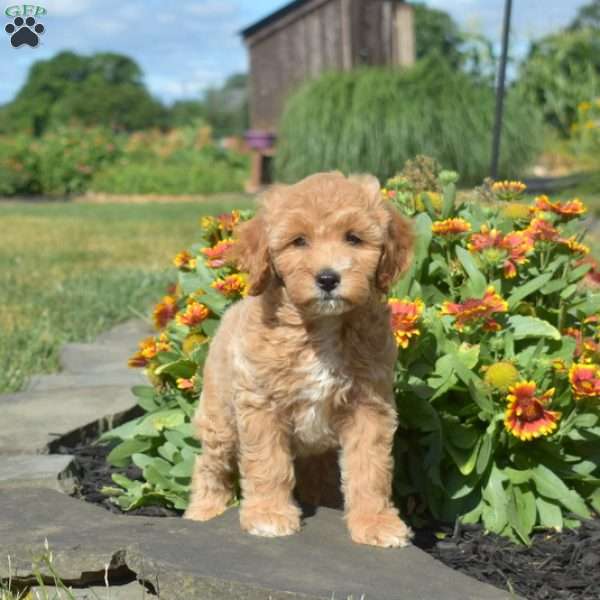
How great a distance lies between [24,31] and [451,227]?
9.89 ft

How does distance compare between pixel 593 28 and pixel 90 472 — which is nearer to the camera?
pixel 90 472

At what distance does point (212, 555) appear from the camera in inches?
114

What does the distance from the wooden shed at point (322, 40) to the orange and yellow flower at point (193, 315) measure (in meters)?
17.8

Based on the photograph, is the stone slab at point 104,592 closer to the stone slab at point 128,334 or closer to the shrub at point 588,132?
the stone slab at point 128,334

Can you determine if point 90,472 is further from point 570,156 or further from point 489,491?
point 570,156

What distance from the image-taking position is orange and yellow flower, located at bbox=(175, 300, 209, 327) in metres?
4.02

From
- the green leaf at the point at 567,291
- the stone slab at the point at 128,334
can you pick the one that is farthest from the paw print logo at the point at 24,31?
the green leaf at the point at 567,291

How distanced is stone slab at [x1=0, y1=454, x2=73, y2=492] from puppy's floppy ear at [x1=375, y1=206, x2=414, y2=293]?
58.2 inches

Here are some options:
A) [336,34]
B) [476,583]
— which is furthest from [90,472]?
[336,34]

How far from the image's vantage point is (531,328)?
378 centimetres

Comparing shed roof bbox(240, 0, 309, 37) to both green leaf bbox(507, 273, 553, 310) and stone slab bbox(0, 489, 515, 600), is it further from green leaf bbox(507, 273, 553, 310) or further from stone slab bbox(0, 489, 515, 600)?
stone slab bbox(0, 489, 515, 600)

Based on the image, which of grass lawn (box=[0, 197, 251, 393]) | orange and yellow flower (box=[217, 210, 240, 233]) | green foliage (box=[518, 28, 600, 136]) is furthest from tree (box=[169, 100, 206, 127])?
orange and yellow flower (box=[217, 210, 240, 233])

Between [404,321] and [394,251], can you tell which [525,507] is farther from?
[394,251]

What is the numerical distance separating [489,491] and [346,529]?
2.28 feet
